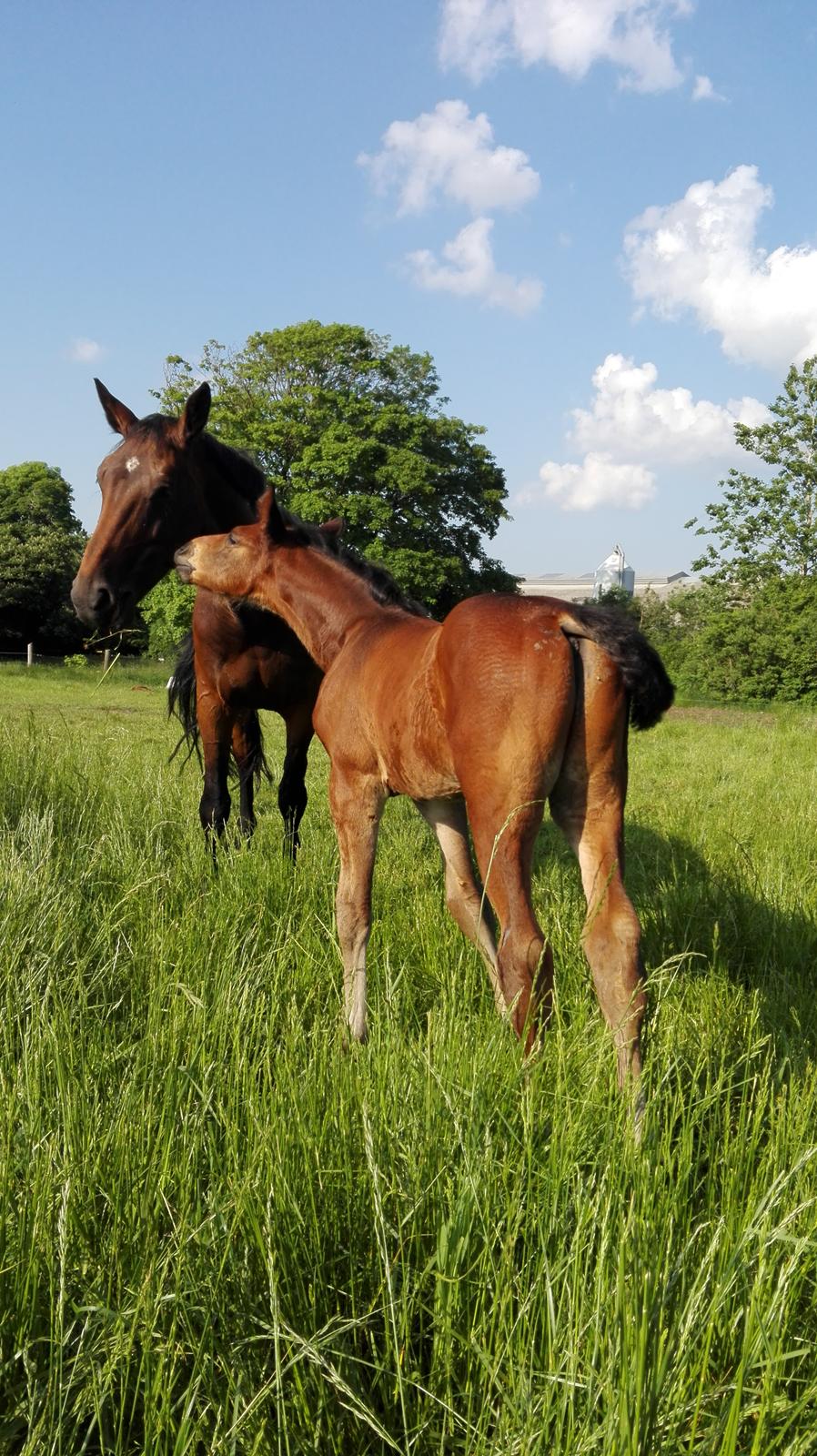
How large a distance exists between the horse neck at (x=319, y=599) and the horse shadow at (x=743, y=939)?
1823 millimetres

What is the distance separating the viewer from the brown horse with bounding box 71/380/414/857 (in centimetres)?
523

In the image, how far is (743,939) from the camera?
14.0 ft

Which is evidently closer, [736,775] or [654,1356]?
[654,1356]

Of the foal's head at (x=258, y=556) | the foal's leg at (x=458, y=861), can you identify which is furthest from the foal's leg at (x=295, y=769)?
the foal's leg at (x=458, y=861)

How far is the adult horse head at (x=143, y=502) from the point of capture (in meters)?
5.14

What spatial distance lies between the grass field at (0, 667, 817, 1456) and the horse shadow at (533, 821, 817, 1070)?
0.15 ft

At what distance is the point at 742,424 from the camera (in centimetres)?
3475

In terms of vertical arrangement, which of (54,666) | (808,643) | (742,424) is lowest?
(54,666)

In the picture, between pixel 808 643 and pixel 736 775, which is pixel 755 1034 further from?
pixel 808 643

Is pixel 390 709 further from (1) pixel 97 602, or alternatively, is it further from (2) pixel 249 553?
(1) pixel 97 602

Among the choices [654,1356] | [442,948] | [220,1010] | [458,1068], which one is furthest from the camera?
[442,948]

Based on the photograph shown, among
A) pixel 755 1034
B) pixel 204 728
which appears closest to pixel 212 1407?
pixel 755 1034

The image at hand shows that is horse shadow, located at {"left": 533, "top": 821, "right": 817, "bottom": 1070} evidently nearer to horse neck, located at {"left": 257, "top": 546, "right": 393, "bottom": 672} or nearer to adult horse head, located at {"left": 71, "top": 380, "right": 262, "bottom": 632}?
horse neck, located at {"left": 257, "top": 546, "right": 393, "bottom": 672}

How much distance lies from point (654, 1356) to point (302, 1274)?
0.65 m
